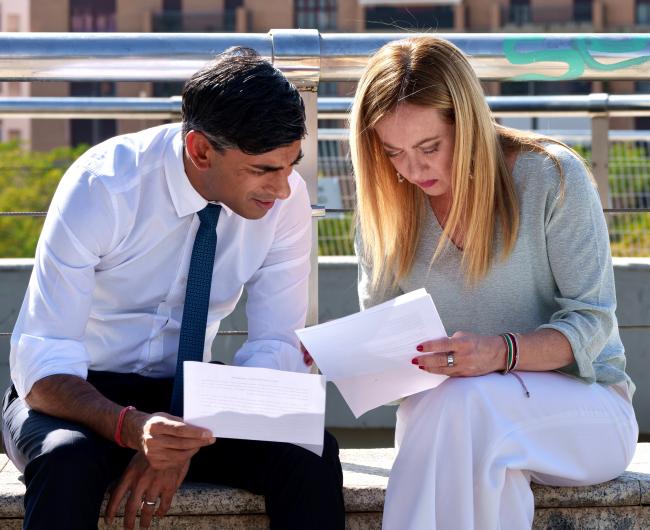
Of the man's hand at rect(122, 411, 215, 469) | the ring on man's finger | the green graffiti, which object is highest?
the green graffiti

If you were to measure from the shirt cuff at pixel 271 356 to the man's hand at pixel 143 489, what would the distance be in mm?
388

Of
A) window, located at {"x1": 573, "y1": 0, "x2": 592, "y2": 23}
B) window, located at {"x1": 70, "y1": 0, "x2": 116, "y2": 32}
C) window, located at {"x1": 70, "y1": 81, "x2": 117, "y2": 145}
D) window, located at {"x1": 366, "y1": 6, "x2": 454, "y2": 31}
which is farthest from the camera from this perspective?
window, located at {"x1": 70, "y1": 0, "x2": 116, "y2": 32}

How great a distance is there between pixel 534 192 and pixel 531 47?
1.75ft

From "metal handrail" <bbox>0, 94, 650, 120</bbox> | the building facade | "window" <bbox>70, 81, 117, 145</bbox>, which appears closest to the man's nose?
"metal handrail" <bbox>0, 94, 650, 120</bbox>

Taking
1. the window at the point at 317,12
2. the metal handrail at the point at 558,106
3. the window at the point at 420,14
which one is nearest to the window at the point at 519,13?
the window at the point at 420,14

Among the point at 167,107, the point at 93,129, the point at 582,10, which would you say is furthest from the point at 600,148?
the point at 582,10

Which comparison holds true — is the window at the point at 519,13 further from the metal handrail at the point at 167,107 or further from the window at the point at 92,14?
the metal handrail at the point at 167,107

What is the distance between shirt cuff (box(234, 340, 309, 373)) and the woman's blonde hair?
0.94 feet

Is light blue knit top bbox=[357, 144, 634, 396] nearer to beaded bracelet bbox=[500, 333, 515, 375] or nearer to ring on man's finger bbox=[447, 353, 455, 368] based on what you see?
beaded bracelet bbox=[500, 333, 515, 375]

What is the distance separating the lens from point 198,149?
2.82 meters

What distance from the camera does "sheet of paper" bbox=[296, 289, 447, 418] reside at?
2.56m

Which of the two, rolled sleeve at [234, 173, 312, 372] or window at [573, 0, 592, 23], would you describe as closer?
rolled sleeve at [234, 173, 312, 372]

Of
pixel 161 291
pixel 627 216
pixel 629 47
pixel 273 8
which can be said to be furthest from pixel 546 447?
pixel 273 8

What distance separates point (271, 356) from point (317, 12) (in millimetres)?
41658
